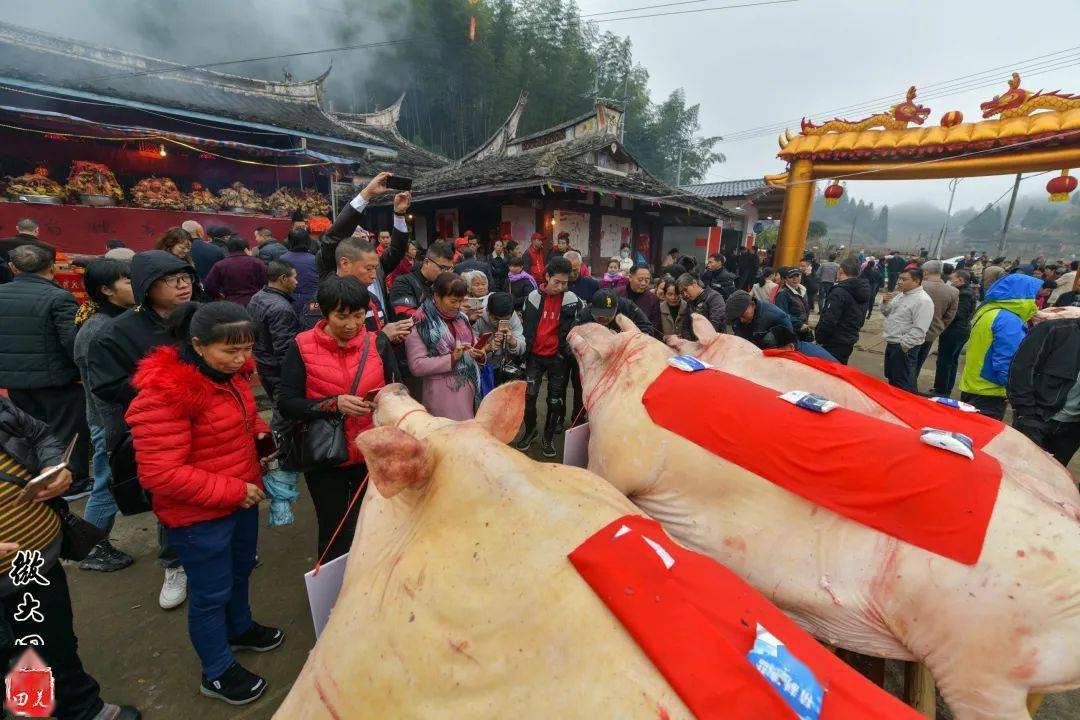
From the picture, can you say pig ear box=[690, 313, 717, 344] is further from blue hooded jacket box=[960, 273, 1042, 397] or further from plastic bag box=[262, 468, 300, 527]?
blue hooded jacket box=[960, 273, 1042, 397]

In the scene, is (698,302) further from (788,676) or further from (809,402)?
(788,676)

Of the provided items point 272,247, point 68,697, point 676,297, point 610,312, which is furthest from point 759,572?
point 272,247

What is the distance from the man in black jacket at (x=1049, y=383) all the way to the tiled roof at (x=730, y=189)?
61.8 feet

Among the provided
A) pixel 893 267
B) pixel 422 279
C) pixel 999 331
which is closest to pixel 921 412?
pixel 999 331

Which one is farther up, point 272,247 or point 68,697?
point 272,247

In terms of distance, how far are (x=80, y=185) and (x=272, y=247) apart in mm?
7209

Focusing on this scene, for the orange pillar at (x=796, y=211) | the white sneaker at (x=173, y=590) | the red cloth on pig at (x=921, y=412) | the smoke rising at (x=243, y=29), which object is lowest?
the white sneaker at (x=173, y=590)

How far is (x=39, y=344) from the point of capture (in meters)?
3.49

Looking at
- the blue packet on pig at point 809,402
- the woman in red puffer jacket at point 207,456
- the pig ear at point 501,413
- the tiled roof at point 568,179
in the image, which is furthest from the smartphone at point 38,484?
the tiled roof at point 568,179

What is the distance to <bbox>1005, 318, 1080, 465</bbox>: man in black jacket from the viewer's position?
3914 mm

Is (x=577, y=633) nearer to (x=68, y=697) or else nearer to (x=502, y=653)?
(x=502, y=653)

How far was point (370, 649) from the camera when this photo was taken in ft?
4.35

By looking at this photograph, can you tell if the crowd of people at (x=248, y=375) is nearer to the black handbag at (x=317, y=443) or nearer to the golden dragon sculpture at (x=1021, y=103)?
the black handbag at (x=317, y=443)

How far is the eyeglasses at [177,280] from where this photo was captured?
2.78 m
